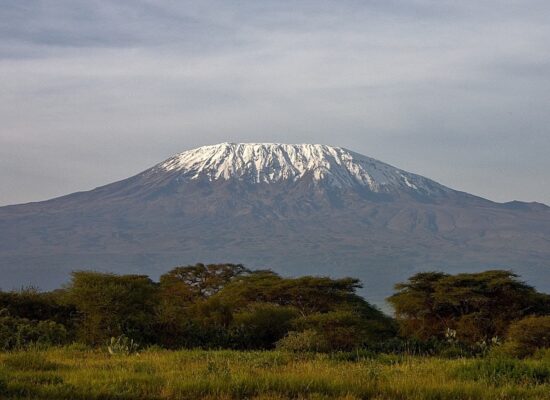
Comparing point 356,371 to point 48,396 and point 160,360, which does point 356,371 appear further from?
point 48,396

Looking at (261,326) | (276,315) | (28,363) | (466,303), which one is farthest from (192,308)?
(28,363)

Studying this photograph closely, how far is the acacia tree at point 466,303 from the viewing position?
123 feet

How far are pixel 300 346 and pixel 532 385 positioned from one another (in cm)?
903

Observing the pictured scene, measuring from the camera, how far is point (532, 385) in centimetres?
1330

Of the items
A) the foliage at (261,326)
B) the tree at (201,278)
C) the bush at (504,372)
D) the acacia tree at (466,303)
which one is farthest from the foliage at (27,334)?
the tree at (201,278)

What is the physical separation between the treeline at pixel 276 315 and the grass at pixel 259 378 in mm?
3559

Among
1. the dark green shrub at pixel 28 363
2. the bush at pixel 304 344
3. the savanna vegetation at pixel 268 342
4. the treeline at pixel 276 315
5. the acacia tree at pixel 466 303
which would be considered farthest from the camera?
the acacia tree at pixel 466 303

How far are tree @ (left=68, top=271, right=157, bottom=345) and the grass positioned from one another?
734cm

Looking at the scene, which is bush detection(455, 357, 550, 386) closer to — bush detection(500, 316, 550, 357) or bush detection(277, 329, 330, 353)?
bush detection(277, 329, 330, 353)

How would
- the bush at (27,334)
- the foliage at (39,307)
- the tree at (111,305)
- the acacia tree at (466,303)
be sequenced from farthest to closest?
1. the acacia tree at (466,303)
2. the foliage at (39,307)
3. the tree at (111,305)
4. the bush at (27,334)

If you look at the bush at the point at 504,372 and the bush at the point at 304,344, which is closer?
the bush at the point at 504,372

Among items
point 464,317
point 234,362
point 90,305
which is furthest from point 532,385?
point 464,317

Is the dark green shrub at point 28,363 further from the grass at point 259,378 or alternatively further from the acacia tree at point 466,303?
the acacia tree at point 466,303

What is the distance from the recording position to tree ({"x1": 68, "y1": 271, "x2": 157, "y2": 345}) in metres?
24.0
